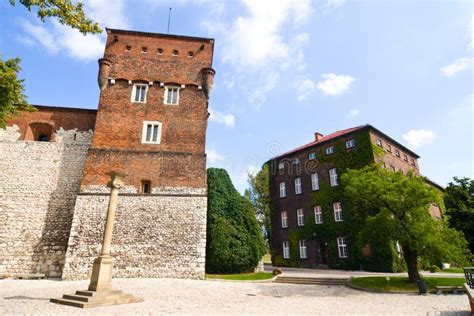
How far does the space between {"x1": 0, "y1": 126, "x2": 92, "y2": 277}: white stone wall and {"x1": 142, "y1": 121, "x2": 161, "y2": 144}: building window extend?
4013 mm

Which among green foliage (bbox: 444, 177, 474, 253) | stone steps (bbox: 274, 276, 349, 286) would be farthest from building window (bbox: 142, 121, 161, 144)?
green foliage (bbox: 444, 177, 474, 253)

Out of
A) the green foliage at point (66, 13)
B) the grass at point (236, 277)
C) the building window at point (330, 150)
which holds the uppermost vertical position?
the building window at point (330, 150)

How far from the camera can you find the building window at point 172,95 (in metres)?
19.3

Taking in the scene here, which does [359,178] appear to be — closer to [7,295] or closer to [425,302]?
[425,302]

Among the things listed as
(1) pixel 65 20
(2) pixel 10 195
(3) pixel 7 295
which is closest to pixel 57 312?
(3) pixel 7 295

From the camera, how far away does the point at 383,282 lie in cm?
1433

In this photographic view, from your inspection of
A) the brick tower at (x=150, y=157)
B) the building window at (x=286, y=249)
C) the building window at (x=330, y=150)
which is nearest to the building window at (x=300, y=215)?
the building window at (x=286, y=249)

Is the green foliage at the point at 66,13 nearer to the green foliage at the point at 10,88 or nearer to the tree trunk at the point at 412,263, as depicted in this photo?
the green foliage at the point at 10,88

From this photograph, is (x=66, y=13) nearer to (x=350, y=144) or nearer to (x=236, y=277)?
(x=236, y=277)

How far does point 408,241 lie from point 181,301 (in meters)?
10.8

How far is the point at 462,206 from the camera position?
27.9 m

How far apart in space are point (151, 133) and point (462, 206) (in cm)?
3054

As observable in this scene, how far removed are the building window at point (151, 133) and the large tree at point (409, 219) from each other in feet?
39.9

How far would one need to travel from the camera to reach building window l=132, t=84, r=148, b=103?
1903 cm
